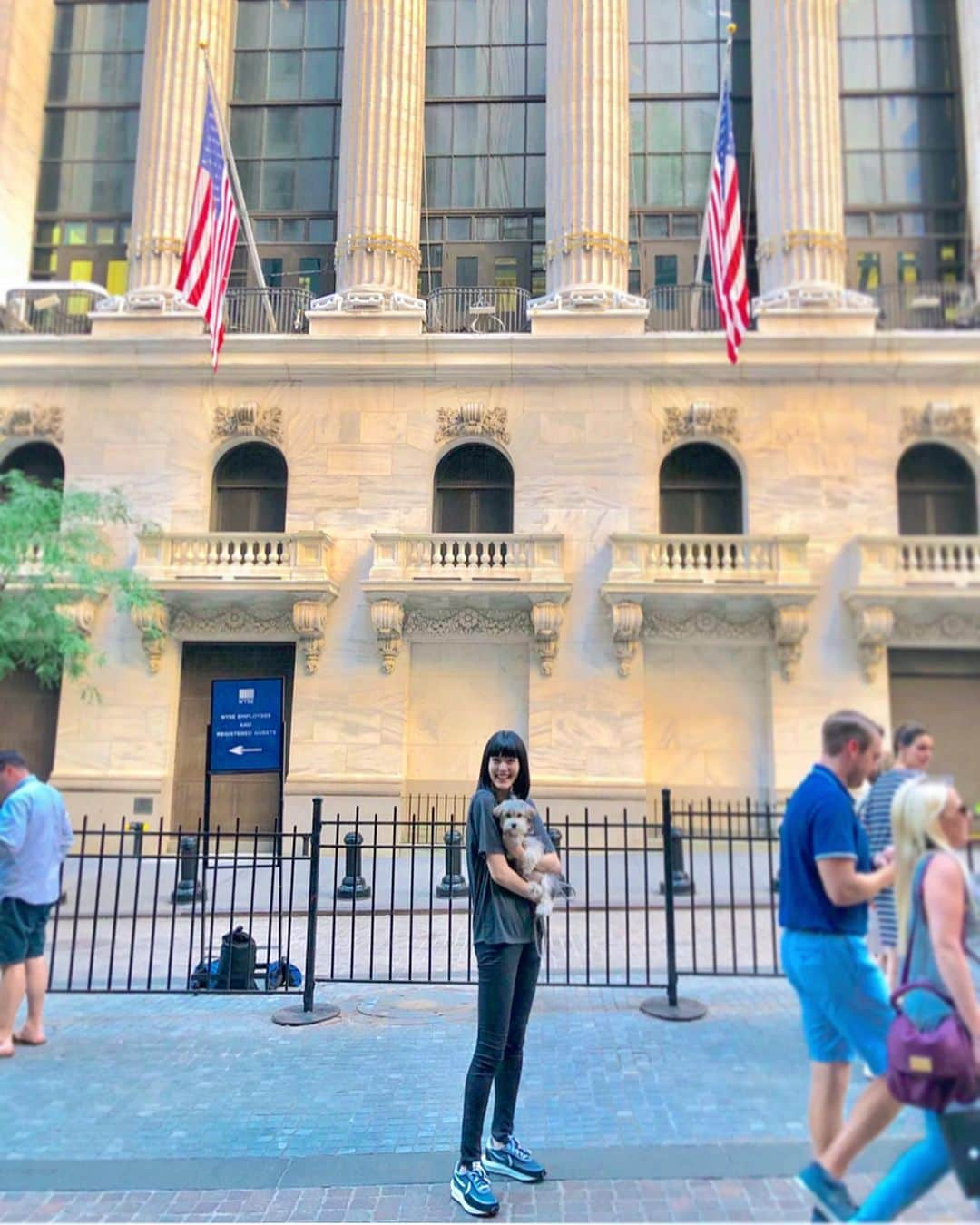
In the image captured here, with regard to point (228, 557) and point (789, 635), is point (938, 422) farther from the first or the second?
point (228, 557)

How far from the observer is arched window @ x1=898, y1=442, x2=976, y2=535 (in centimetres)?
1842

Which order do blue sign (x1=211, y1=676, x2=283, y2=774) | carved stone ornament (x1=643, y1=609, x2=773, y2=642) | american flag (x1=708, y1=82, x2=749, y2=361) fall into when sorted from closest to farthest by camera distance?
blue sign (x1=211, y1=676, x2=283, y2=774)
american flag (x1=708, y1=82, x2=749, y2=361)
carved stone ornament (x1=643, y1=609, x2=773, y2=642)

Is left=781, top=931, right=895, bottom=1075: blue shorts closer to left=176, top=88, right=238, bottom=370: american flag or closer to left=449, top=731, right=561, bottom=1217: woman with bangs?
left=449, top=731, right=561, bottom=1217: woman with bangs

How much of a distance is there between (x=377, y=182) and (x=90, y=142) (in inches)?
331

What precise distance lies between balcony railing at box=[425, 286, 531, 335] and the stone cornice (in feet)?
4.70

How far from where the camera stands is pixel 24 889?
5977 millimetres

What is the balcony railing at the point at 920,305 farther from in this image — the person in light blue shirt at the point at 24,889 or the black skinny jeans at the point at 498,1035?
the person in light blue shirt at the point at 24,889

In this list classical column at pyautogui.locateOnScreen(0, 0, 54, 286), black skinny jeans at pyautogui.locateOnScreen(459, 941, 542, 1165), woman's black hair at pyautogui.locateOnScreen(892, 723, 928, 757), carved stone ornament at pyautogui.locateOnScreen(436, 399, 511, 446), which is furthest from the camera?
classical column at pyautogui.locateOnScreen(0, 0, 54, 286)

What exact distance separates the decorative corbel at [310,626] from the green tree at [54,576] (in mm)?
2829

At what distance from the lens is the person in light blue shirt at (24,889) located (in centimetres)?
595

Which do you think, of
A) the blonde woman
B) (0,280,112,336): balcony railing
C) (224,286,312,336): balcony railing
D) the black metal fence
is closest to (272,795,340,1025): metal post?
the black metal fence

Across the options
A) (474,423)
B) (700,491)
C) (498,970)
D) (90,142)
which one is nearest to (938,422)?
(700,491)

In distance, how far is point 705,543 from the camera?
1744 cm

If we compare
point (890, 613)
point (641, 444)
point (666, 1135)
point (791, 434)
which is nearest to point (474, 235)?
point (641, 444)
